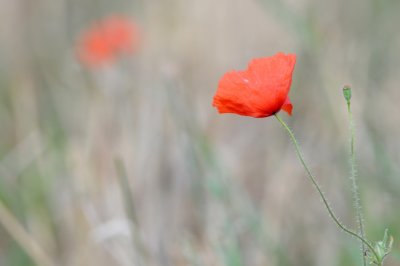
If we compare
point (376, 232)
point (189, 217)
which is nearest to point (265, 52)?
point (189, 217)

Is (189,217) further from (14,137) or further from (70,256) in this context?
(14,137)

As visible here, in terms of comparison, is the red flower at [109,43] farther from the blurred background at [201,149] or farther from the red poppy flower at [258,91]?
the red poppy flower at [258,91]

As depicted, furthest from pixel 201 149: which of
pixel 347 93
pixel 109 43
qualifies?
pixel 347 93

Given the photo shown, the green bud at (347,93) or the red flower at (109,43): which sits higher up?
the red flower at (109,43)

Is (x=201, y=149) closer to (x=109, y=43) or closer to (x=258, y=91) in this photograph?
(x=109, y=43)

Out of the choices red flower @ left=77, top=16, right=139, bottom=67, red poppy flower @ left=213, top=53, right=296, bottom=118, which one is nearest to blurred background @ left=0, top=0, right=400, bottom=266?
red flower @ left=77, top=16, right=139, bottom=67

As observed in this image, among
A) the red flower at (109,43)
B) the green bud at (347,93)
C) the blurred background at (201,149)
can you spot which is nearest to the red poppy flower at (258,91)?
the green bud at (347,93)
